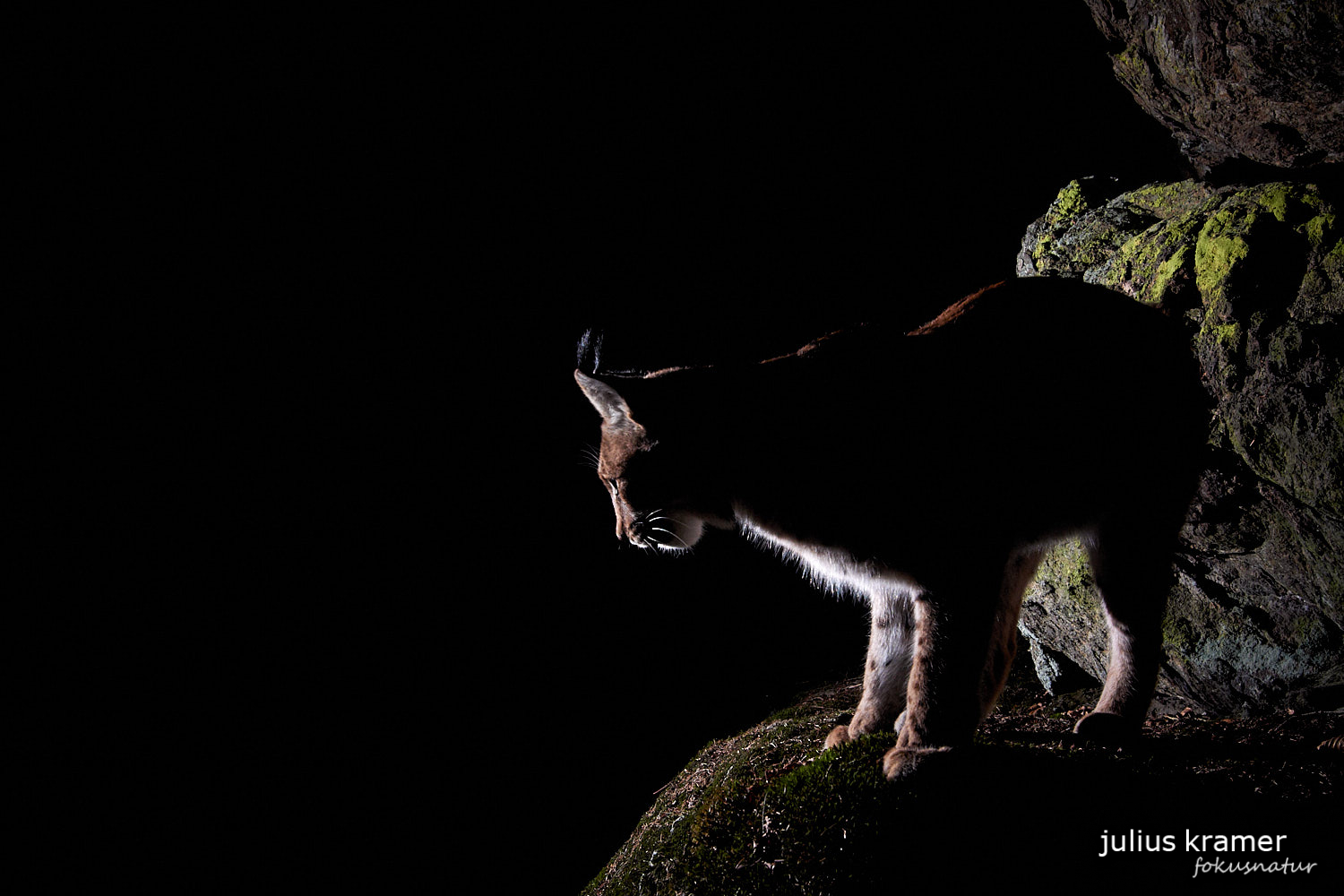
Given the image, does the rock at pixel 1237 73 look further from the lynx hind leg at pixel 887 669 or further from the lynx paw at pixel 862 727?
the lynx paw at pixel 862 727

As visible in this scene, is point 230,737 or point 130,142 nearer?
point 130,142

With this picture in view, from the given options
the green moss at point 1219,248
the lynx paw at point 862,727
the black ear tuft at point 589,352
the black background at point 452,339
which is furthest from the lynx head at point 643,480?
the green moss at point 1219,248

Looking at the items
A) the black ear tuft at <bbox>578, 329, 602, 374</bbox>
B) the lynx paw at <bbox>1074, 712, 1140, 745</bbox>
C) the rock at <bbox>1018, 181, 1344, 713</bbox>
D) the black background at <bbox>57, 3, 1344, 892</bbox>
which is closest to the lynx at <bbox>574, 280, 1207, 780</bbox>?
the lynx paw at <bbox>1074, 712, 1140, 745</bbox>

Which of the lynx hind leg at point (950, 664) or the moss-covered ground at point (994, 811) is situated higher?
the lynx hind leg at point (950, 664)

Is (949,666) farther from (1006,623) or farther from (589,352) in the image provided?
(589,352)

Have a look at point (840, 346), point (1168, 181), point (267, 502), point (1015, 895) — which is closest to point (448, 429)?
point (267, 502)

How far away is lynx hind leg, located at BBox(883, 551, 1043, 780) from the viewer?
1.89 meters

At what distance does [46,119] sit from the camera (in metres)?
3.29

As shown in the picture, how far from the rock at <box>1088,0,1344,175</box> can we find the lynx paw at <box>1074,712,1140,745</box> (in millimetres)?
1909

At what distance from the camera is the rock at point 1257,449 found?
2.10 metres

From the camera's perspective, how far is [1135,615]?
2295 millimetres

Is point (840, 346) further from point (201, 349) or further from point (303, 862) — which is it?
point (303, 862)

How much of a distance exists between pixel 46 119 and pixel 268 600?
249cm

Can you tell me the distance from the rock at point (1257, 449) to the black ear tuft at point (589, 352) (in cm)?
196
